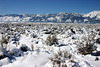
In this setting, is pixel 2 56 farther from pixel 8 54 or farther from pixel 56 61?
pixel 56 61

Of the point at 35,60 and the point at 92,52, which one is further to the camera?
the point at 92,52

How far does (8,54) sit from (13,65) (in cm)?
94

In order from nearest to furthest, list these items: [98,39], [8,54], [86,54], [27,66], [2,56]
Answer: [27,66] → [2,56] → [8,54] → [86,54] → [98,39]

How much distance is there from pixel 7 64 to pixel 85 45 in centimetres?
405

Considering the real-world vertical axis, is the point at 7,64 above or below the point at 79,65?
above

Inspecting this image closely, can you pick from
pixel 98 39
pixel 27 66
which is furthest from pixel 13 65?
pixel 98 39

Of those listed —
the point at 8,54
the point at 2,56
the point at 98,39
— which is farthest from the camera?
the point at 98,39

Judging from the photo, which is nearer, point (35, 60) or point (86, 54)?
point (35, 60)

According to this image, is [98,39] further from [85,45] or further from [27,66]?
[27,66]

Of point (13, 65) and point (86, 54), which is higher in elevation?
point (13, 65)

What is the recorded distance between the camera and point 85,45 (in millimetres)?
5586

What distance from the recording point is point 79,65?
3422 millimetres

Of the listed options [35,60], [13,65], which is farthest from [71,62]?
[13,65]

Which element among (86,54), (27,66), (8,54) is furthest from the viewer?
(86,54)
